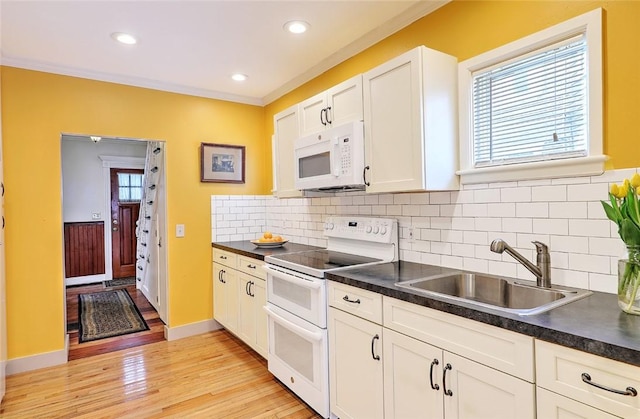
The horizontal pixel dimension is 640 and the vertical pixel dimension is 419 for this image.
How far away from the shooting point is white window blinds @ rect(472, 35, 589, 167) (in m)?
1.56

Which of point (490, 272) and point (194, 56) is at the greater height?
point (194, 56)

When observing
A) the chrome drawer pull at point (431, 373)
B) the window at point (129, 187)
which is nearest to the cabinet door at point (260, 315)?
the chrome drawer pull at point (431, 373)

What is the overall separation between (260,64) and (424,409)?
2.75m

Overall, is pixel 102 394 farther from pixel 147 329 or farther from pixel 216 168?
pixel 216 168

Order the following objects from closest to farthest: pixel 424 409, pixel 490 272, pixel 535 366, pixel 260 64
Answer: pixel 535 366
pixel 424 409
pixel 490 272
pixel 260 64

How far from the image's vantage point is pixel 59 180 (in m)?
2.99

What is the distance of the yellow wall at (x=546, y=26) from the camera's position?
140 centimetres

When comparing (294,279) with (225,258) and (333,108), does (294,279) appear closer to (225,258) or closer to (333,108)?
(333,108)

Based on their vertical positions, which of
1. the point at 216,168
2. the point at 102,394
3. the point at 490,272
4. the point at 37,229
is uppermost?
the point at 216,168

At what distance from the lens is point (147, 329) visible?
377cm

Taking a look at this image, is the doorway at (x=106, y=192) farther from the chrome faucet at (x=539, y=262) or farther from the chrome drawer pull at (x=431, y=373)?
the chrome faucet at (x=539, y=262)

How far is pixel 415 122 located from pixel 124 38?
83.1 inches

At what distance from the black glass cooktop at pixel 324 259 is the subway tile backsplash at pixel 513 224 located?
12.8 inches

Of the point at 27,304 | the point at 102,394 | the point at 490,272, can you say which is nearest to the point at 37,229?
the point at 27,304
